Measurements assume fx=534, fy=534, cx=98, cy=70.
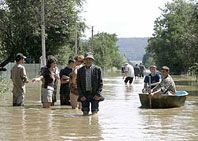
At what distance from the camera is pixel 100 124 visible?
45.0 ft

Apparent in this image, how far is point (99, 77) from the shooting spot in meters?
15.1

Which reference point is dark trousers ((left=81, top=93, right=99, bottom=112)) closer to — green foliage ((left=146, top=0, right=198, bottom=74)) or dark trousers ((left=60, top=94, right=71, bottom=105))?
dark trousers ((left=60, top=94, right=71, bottom=105))

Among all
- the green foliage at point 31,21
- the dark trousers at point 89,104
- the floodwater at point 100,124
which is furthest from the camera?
the green foliage at point 31,21

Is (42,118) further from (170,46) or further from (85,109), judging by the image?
(170,46)

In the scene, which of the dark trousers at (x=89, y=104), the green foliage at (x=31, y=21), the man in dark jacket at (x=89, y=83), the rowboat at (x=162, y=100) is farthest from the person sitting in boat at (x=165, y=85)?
the green foliage at (x=31, y=21)

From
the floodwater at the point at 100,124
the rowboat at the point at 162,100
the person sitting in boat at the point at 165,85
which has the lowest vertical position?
the floodwater at the point at 100,124

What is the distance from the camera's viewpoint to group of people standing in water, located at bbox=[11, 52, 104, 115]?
1519 cm

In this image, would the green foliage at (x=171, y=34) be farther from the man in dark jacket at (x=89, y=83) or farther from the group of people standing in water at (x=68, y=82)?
the man in dark jacket at (x=89, y=83)

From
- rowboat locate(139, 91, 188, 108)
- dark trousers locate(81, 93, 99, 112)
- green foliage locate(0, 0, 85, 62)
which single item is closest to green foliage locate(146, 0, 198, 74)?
green foliage locate(0, 0, 85, 62)

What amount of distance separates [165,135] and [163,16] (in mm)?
90026

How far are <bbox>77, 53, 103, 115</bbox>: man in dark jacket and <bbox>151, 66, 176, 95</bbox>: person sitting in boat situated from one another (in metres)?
3.95

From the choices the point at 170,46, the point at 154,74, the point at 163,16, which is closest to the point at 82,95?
the point at 154,74

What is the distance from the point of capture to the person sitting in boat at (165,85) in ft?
60.9

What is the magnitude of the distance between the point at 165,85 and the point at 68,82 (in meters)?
3.41
